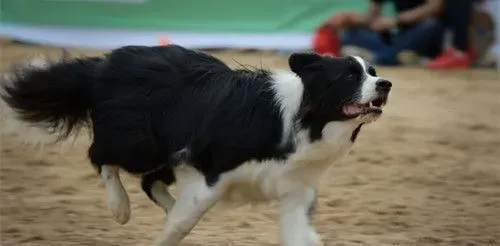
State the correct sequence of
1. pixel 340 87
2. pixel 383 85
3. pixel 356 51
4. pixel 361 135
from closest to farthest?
pixel 383 85 → pixel 340 87 → pixel 361 135 → pixel 356 51

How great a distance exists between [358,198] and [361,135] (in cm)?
206

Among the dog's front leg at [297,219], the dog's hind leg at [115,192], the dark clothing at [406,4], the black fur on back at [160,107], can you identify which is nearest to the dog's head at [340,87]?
the black fur on back at [160,107]

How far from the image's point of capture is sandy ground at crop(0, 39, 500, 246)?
4848mm

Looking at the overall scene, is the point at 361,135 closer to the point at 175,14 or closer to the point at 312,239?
the point at 312,239

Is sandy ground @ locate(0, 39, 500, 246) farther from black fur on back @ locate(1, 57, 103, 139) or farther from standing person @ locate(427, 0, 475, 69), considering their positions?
standing person @ locate(427, 0, 475, 69)

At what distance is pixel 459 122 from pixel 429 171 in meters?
2.03

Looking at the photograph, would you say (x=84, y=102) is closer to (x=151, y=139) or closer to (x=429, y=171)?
(x=151, y=139)

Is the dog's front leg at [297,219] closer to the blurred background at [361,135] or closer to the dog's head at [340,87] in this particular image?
the dog's head at [340,87]

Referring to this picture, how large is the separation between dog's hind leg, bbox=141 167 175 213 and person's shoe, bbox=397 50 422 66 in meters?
7.81

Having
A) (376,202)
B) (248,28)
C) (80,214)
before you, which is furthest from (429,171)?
(248,28)

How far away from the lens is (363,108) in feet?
12.3

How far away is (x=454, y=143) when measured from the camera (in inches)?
295

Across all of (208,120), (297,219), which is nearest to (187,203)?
(208,120)

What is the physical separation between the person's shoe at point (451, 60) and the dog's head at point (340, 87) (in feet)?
26.6
